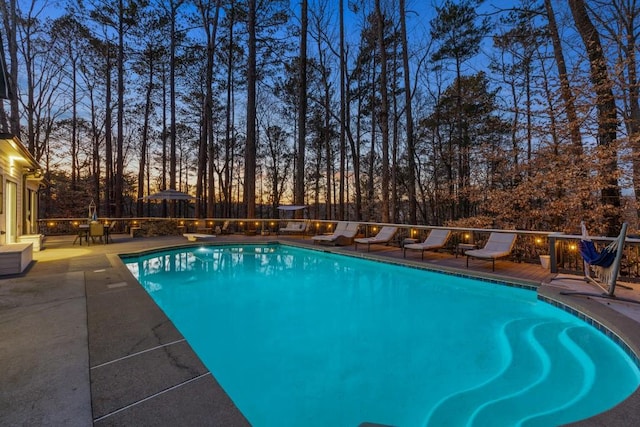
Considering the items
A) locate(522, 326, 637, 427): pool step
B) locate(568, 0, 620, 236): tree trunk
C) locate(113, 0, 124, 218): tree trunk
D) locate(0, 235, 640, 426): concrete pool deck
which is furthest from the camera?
locate(113, 0, 124, 218): tree trunk

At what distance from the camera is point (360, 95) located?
56.0 ft

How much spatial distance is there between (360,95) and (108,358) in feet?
55.6

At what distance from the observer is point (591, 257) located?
422cm

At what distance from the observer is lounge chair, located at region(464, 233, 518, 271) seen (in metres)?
6.21

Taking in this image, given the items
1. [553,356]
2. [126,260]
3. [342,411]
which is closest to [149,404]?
[342,411]

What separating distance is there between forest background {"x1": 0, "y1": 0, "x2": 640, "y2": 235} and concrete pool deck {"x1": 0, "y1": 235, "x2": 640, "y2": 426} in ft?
12.6

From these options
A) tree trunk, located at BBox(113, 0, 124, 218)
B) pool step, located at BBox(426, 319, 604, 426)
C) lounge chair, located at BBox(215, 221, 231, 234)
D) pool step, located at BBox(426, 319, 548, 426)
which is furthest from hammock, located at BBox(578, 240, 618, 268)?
tree trunk, located at BBox(113, 0, 124, 218)

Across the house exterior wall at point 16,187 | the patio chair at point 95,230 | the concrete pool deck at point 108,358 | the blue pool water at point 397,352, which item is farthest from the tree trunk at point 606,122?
the patio chair at point 95,230

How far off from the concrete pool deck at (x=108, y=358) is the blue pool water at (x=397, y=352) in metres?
0.54

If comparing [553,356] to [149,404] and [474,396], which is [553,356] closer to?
[474,396]

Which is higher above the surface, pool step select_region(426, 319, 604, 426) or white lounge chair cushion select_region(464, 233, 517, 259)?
white lounge chair cushion select_region(464, 233, 517, 259)

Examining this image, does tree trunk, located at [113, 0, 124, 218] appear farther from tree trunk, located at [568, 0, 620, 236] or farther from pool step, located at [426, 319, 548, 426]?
tree trunk, located at [568, 0, 620, 236]

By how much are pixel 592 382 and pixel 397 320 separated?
84.2 inches

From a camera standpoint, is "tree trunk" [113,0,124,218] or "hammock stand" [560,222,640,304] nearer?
"hammock stand" [560,222,640,304]
